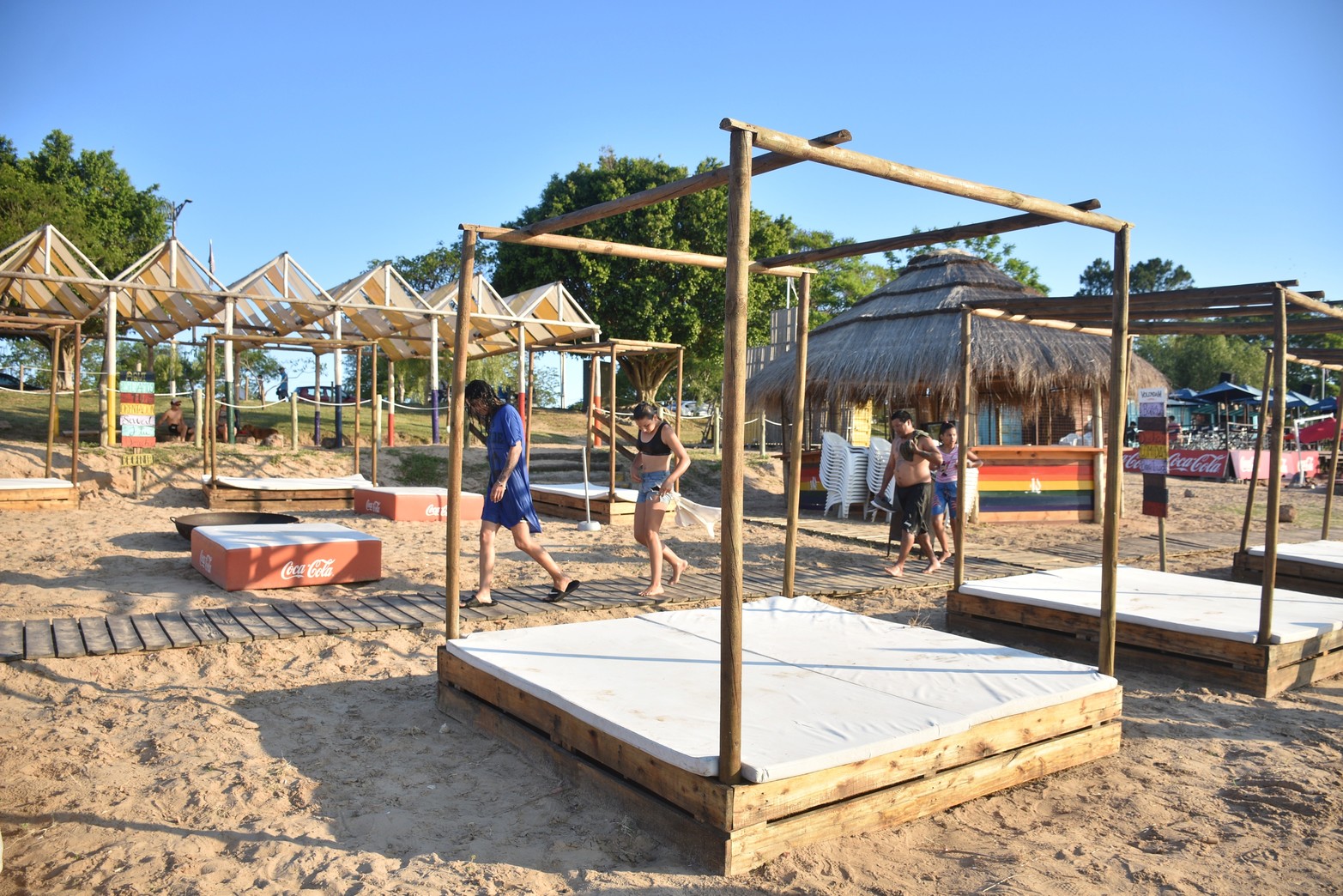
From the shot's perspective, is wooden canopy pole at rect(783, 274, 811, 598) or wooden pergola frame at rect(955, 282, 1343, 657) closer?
wooden pergola frame at rect(955, 282, 1343, 657)

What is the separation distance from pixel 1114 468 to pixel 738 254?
8.07ft

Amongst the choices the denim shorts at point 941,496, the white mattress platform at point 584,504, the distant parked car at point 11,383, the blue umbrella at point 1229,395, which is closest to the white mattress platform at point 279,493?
the white mattress platform at point 584,504

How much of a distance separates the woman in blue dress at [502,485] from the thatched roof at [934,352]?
868 cm

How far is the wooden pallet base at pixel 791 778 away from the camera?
2.96 metres

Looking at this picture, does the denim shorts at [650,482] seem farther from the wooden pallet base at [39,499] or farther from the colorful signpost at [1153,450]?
the wooden pallet base at [39,499]

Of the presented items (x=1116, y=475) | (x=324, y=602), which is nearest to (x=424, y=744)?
(x=324, y=602)

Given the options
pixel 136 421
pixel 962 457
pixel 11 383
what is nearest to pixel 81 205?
pixel 11 383

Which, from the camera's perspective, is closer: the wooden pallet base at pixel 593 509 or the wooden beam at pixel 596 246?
the wooden beam at pixel 596 246

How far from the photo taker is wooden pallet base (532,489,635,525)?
39.9 ft

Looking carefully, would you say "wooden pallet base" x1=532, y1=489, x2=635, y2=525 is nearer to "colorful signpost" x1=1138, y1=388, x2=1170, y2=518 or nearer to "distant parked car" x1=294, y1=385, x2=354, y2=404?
"colorful signpost" x1=1138, y1=388, x2=1170, y2=518

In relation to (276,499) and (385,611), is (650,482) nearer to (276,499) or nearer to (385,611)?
(385,611)

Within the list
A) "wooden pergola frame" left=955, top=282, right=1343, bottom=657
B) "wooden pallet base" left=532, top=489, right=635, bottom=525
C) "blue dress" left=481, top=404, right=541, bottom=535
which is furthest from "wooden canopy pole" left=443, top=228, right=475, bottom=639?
Answer: "wooden pallet base" left=532, top=489, right=635, bottom=525

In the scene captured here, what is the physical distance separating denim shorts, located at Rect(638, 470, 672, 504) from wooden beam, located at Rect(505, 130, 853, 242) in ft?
8.68

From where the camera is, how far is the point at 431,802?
3475 millimetres
